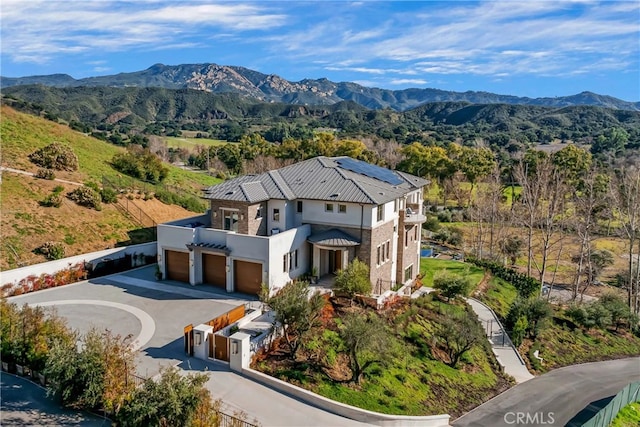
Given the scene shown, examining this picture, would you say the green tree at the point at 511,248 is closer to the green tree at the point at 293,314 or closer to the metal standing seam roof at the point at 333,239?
the metal standing seam roof at the point at 333,239

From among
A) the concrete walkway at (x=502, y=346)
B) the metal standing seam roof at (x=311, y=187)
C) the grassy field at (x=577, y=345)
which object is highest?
Result: the metal standing seam roof at (x=311, y=187)

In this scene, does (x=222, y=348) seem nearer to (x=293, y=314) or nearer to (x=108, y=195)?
(x=293, y=314)

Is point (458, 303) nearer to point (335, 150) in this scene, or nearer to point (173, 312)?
point (173, 312)

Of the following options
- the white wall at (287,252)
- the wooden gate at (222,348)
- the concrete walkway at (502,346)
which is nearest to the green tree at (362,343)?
the wooden gate at (222,348)

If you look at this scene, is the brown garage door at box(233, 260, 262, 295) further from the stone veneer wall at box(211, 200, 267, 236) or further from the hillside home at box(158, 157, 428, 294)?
the stone veneer wall at box(211, 200, 267, 236)

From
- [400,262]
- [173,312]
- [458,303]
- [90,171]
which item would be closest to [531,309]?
[458,303]

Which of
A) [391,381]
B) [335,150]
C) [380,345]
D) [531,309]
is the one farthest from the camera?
[335,150]

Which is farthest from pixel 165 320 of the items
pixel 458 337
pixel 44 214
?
pixel 44 214
